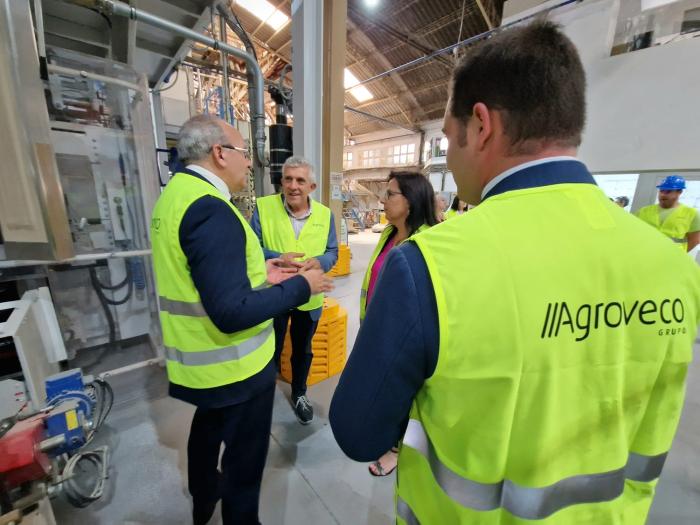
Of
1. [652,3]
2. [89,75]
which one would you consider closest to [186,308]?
[652,3]

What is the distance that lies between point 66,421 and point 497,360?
5.69 ft

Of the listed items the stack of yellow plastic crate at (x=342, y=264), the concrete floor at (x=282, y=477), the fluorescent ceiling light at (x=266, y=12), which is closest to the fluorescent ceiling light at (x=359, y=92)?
the fluorescent ceiling light at (x=266, y=12)

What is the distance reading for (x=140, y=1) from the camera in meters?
2.32

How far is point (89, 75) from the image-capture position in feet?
6.58

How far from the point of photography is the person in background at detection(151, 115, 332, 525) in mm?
886

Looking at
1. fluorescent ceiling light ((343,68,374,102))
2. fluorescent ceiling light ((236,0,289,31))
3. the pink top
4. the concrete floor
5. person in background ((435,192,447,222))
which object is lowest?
the concrete floor

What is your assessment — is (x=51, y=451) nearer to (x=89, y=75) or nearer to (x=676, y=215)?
→ (x=89, y=75)

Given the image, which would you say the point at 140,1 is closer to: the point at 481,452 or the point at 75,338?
the point at 75,338

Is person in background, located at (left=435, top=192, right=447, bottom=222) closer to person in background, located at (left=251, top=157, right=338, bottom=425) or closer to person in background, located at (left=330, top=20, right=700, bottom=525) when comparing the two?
person in background, located at (left=251, top=157, right=338, bottom=425)

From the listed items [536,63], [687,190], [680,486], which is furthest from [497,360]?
[687,190]

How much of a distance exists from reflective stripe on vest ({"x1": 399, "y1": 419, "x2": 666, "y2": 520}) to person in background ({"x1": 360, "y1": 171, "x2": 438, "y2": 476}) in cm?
111

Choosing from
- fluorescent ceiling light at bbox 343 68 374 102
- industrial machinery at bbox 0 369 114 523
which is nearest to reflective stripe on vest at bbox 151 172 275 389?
industrial machinery at bbox 0 369 114 523

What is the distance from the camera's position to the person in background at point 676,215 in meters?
2.64

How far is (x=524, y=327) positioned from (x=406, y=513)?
0.52m
